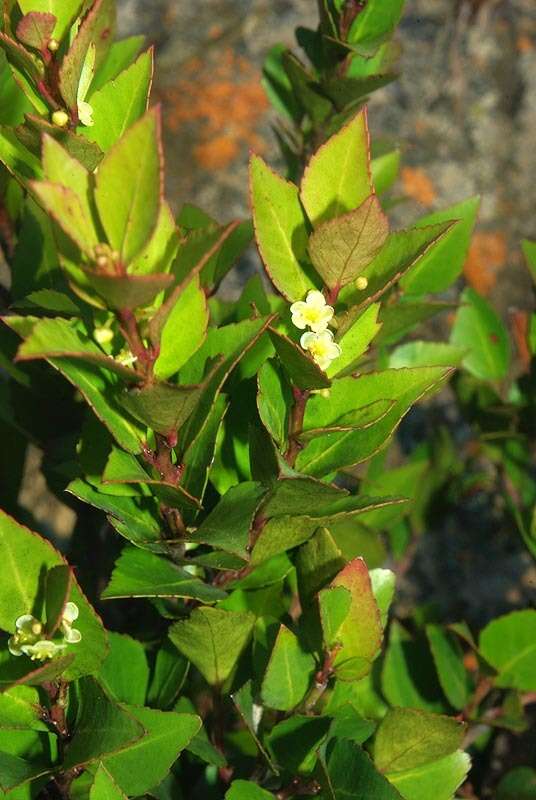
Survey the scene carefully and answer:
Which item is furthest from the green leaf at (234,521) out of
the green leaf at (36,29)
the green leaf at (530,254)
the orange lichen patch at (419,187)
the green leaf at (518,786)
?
the orange lichen patch at (419,187)

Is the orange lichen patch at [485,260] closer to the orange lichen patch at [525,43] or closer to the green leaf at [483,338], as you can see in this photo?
the orange lichen patch at [525,43]

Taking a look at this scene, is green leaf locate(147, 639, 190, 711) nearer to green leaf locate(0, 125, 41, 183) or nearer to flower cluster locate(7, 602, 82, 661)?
flower cluster locate(7, 602, 82, 661)

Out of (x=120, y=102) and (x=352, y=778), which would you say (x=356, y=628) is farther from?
(x=120, y=102)

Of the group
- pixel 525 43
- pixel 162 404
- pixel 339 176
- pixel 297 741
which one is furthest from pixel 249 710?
pixel 525 43

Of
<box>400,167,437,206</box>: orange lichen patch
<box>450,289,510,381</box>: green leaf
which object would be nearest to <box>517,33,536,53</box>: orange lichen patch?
<box>400,167,437,206</box>: orange lichen patch

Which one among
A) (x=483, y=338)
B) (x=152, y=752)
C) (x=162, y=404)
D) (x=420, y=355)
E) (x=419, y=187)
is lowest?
(x=419, y=187)
